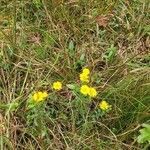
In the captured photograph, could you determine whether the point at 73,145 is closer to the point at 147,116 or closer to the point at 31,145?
the point at 31,145

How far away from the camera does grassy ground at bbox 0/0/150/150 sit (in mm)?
2230

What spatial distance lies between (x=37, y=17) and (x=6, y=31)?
22 centimetres

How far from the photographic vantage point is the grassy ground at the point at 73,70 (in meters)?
2.23

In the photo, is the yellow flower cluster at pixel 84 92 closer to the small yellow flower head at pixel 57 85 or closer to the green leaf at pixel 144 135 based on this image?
the small yellow flower head at pixel 57 85

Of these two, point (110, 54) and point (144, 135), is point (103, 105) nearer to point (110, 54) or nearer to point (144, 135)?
point (144, 135)

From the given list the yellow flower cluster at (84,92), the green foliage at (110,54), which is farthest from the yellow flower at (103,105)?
the green foliage at (110,54)

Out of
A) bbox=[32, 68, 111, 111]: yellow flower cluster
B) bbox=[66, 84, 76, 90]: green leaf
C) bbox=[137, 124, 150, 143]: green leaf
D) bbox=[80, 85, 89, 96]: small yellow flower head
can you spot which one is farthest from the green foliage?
bbox=[137, 124, 150, 143]: green leaf

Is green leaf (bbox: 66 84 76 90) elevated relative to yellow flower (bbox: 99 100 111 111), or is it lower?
elevated

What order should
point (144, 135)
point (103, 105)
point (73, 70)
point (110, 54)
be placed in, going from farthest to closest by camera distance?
point (110, 54), point (73, 70), point (103, 105), point (144, 135)

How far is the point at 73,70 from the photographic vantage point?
8.18 ft

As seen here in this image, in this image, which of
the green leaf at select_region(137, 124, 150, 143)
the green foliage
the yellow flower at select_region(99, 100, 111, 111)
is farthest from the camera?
the green foliage

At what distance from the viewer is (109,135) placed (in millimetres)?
2246

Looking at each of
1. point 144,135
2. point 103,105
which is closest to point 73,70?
point 103,105

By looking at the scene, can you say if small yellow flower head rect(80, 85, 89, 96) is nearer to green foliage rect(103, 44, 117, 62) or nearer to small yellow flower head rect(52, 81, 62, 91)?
small yellow flower head rect(52, 81, 62, 91)
